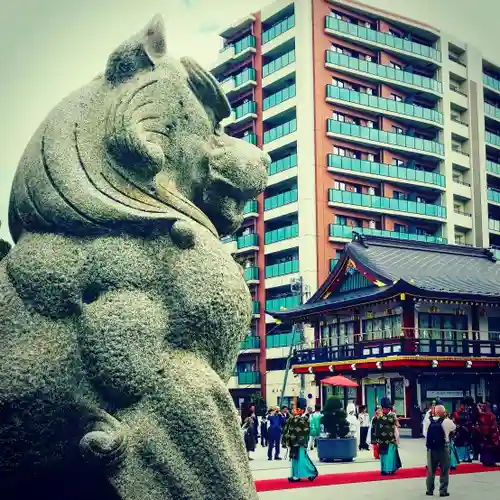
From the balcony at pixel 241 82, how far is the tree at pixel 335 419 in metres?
23.0

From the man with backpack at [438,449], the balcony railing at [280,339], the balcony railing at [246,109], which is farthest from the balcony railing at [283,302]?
the man with backpack at [438,449]

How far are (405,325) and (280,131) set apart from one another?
1349cm

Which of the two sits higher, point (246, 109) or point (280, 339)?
point (246, 109)

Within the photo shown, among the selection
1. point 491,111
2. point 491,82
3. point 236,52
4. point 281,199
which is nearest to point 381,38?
point 236,52

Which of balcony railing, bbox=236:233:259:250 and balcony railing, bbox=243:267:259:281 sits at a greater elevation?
balcony railing, bbox=236:233:259:250

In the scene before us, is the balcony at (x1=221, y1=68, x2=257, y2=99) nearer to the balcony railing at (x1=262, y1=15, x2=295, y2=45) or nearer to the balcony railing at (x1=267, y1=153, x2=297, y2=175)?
the balcony railing at (x1=262, y1=15, x2=295, y2=45)

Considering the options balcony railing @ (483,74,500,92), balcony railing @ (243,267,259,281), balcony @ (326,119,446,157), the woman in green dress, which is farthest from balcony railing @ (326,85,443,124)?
the woman in green dress

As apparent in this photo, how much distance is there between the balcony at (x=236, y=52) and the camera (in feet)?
A: 119

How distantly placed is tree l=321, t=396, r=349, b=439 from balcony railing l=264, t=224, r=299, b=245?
17.0m

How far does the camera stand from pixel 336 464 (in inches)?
619

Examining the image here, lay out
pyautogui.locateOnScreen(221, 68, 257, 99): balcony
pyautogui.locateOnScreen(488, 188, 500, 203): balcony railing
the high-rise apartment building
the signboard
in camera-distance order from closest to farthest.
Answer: the signboard
the high-rise apartment building
pyautogui.locateOnScreen(221, 68, 257, 99): balcony
pyautogui.locateOnScreen(488, 188, 500, 203): balcony railing

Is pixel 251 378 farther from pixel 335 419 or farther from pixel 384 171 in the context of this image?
pixel 335 419

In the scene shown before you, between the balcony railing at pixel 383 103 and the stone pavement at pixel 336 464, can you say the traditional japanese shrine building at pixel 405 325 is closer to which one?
the stone pavement at pixel 336 464

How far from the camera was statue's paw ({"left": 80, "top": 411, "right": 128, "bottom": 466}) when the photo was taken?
2.98m
